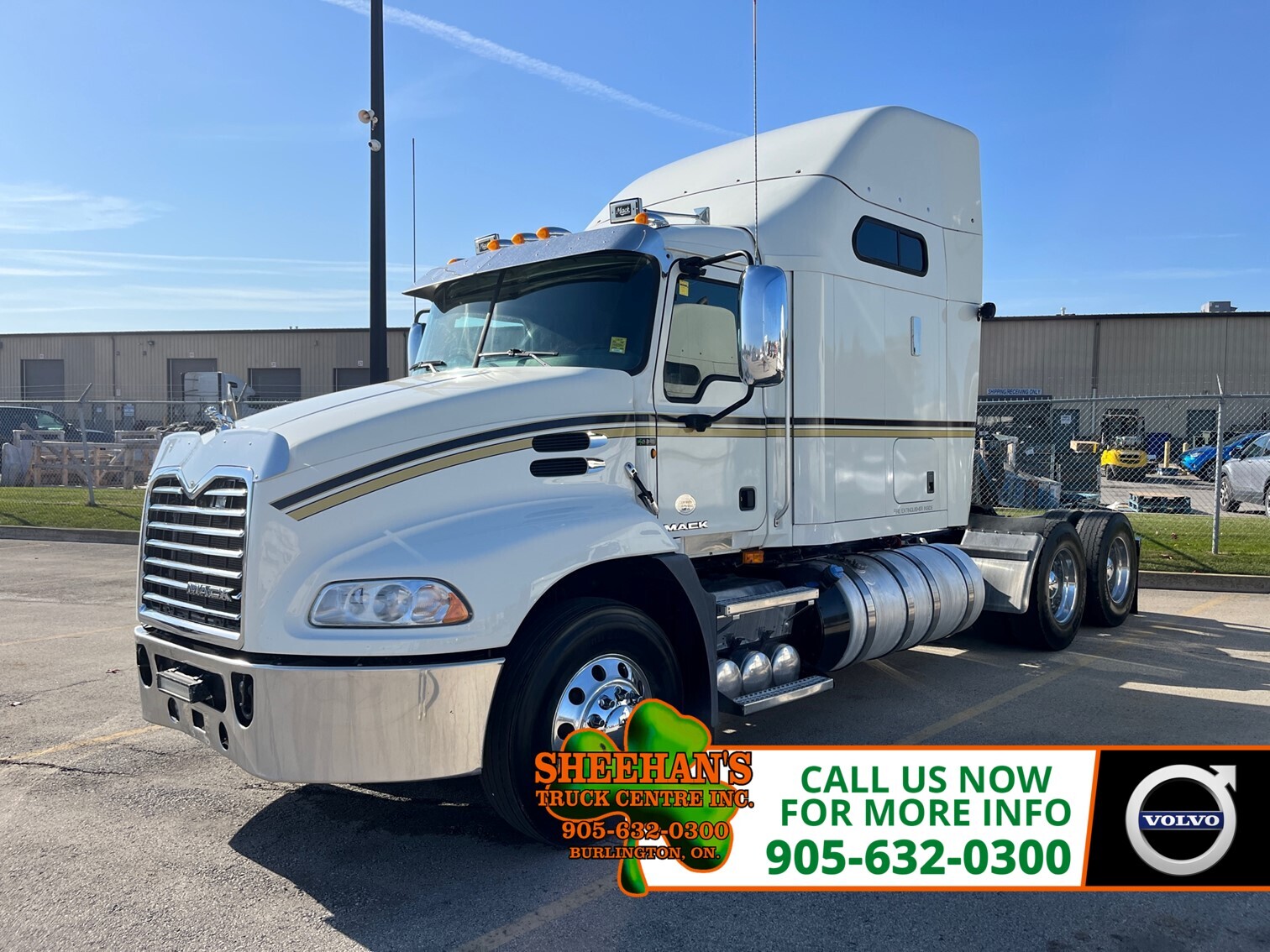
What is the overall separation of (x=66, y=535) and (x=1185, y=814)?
53.9 ft

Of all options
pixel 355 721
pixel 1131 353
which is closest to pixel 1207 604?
pixel 355 721

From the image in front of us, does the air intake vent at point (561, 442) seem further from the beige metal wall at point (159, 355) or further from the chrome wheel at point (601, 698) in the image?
the beige metal wall at point (159, 355)

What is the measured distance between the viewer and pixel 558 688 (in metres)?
4.07

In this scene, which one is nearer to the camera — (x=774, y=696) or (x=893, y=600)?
(x=774, y=696)

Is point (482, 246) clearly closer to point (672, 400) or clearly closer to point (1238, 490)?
point (672, 400)

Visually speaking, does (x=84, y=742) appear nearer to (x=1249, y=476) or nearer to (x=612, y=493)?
(x=612, y=493)

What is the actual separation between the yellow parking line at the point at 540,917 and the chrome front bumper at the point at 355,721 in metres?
0.59

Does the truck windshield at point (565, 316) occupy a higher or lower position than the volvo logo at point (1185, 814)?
higher

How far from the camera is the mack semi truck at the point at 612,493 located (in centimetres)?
371

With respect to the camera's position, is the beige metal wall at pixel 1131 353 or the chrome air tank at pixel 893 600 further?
the beige metal wall at pixel 1131 353

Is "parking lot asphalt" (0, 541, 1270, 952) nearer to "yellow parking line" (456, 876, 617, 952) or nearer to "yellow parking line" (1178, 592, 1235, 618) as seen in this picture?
"yellow parking line" (456, 876, 617, 952)

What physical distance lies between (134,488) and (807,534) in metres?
20.4

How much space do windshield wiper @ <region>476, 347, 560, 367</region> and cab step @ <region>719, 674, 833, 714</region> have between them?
6.54 feet

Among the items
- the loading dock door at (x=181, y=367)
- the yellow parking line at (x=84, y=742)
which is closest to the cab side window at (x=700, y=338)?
the yellow parking line at (x=84, y=742)
